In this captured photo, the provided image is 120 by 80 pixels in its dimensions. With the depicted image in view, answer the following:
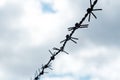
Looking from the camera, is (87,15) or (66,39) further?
(66,39)

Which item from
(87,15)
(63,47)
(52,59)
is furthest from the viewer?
(52,59)

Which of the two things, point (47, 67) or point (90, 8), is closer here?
point (90, 8)

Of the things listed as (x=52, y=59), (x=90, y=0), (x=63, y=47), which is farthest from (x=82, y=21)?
(x=52, y=59)

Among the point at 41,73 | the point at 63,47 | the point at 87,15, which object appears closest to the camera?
the point at 87,15

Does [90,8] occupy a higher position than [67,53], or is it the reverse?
[90,8]

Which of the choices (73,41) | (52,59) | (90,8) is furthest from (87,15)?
(52,59)

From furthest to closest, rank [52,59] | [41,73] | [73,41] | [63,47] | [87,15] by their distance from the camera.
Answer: [41,73], [52,59], [63,47], [73,41], [87,15]

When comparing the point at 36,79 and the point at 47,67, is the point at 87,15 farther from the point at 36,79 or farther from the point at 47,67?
the point at 36,79

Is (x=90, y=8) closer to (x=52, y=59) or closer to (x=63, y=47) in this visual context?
(x=63, y=47)

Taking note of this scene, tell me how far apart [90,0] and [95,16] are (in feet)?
2.92

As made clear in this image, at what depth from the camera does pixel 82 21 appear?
17672 millimetres

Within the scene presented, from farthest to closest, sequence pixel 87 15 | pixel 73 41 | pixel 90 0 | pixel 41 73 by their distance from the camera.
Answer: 1. pixel 41 73
2. pixel 73 41
3. pixel 87 15
4. pixel 90 0

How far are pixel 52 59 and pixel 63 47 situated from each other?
1960mm

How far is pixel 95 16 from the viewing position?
16.7m
